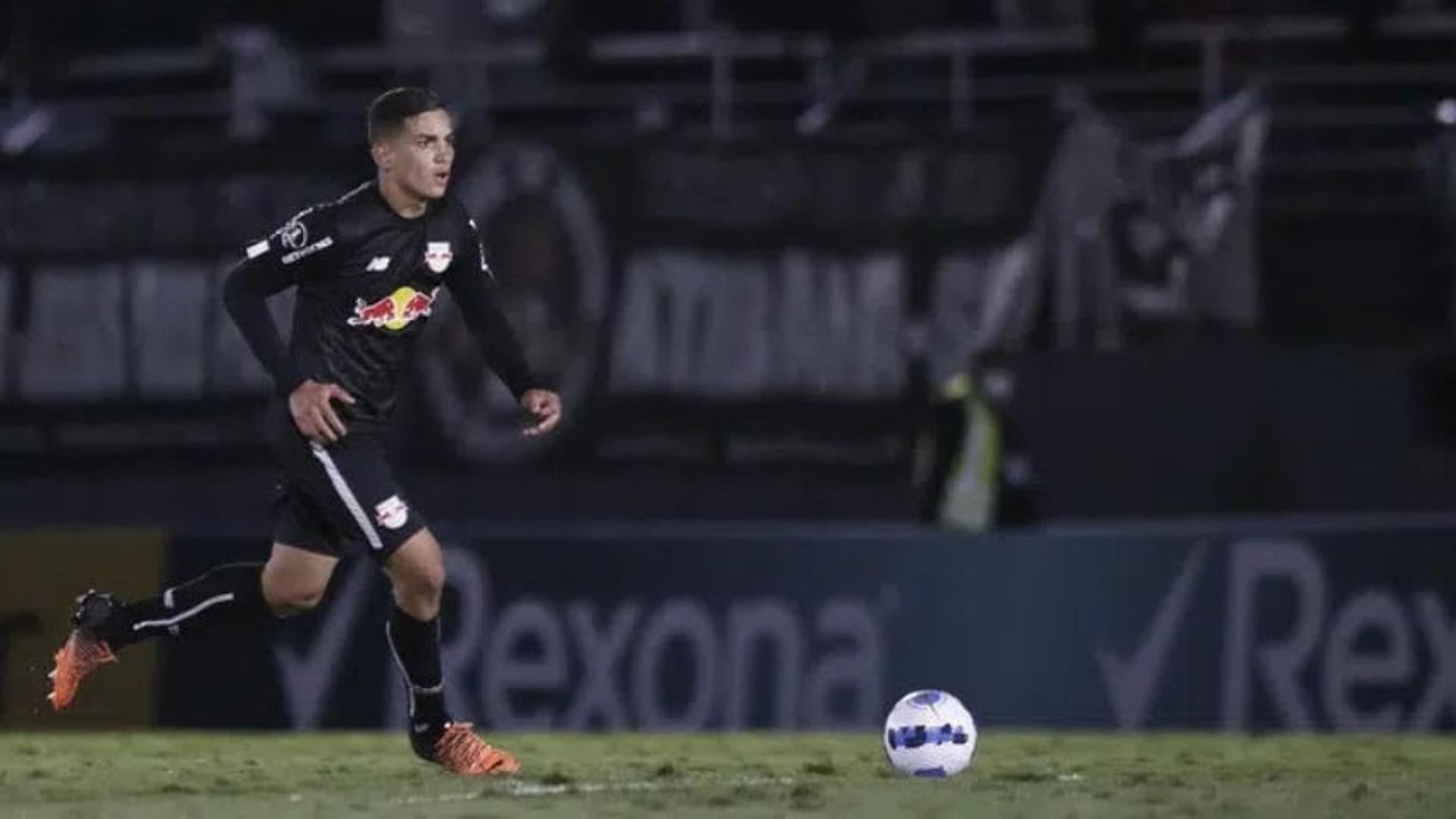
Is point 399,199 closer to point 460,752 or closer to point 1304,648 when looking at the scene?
point 460,752

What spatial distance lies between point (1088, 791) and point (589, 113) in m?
9.57

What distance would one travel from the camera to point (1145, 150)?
18219 mm

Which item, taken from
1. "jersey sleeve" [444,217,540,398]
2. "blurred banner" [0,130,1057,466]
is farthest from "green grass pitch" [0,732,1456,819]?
"blurred banner" [0,130,1057,466]

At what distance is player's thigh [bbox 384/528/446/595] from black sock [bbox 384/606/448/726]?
6.5 inches

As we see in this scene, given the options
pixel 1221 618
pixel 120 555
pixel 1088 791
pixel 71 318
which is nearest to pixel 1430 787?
pixel 1088 791

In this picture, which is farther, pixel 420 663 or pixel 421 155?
pixel 420 663

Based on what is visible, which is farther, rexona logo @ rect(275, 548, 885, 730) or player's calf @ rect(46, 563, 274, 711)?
rexona logo @ rect(275, 548, 885, 730)

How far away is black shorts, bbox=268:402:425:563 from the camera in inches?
452

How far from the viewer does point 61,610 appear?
1645 centimetres

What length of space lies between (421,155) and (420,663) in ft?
5.39

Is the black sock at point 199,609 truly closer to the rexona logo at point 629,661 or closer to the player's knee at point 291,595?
the player's knee at point 291,595

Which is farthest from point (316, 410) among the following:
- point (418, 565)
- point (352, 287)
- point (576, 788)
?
point (576, 788)

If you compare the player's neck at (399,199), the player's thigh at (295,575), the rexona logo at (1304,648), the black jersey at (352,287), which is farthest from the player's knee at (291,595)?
the rexona logo at (1304,648)

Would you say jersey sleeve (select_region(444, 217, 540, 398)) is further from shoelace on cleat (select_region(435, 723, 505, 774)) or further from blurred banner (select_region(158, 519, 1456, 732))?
blurred banner (select_region(158, 519, 1456, 732))
